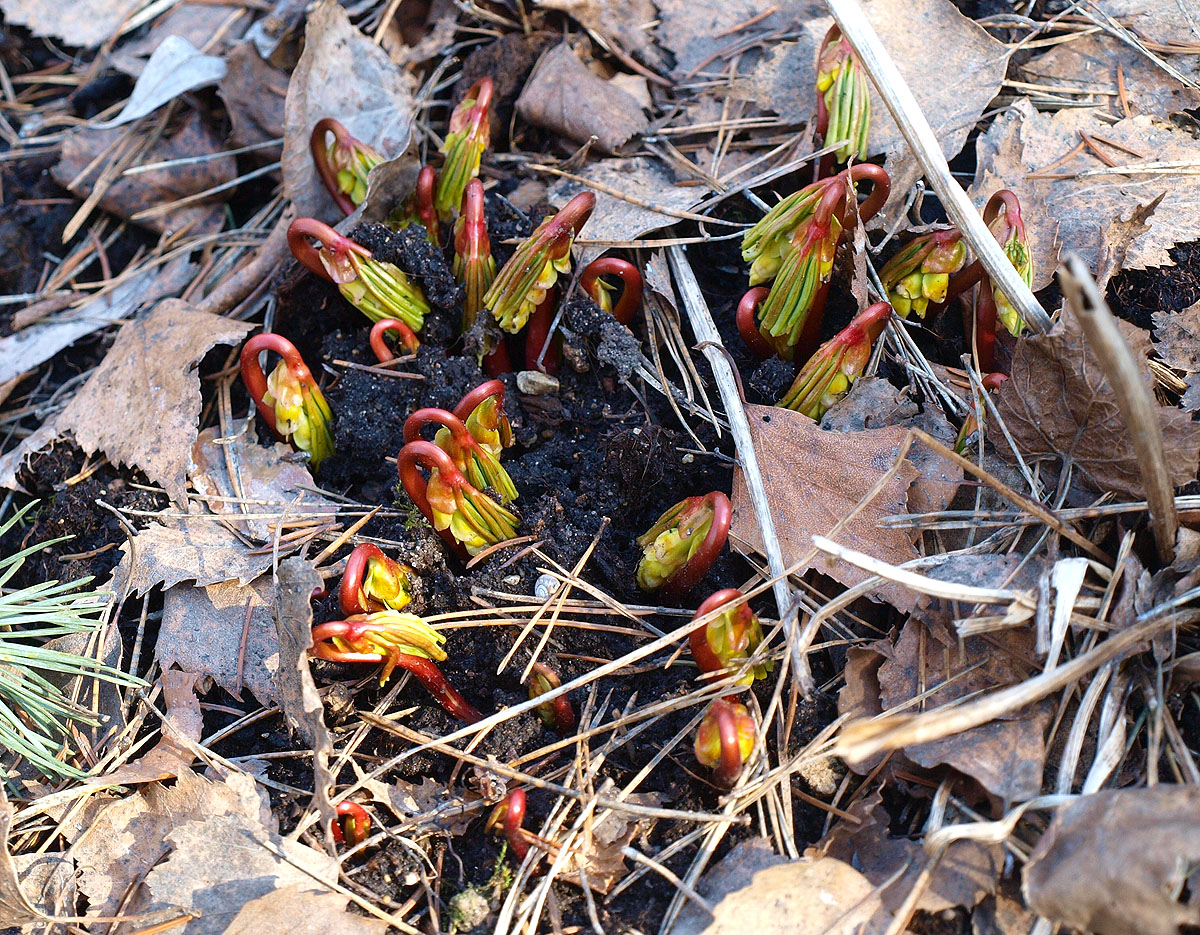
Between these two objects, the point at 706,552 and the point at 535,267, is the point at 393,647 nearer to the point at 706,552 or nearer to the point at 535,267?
the point at 706,552

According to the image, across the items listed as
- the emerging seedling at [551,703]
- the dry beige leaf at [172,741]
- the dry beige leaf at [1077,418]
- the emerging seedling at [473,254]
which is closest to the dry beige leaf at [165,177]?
the emerging seedling at [473,254]

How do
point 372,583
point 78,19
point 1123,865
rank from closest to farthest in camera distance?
point 1123,865 → point 372,583 → point 78,19

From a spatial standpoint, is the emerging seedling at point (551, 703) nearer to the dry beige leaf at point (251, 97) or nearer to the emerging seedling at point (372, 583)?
the emerging seedling at point (372, 583)

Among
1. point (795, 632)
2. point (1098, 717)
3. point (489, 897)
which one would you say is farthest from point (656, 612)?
point (1098, 717)

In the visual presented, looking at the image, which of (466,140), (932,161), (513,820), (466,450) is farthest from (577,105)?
(513,820)

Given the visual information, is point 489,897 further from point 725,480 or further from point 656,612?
point 725,480
